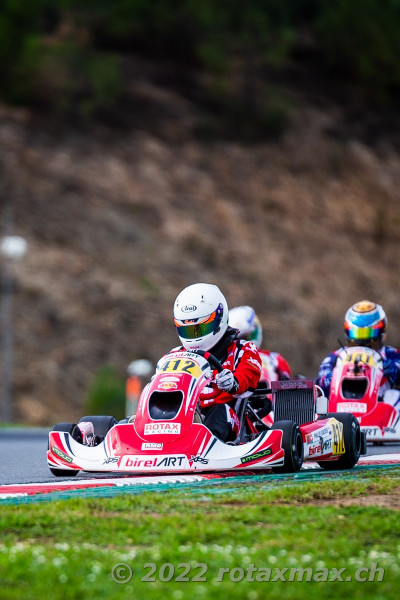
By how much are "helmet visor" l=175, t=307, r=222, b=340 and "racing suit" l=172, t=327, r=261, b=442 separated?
0.20 meters

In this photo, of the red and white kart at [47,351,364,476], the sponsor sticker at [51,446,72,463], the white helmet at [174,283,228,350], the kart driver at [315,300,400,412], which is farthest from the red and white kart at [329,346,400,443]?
the sponsor sticker at [51,446,72,463]

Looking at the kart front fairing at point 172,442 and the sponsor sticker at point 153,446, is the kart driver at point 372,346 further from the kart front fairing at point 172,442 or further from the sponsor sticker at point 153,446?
the sponsor sticker at point 153,446

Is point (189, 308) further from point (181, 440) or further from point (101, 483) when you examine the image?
point (101, 483)

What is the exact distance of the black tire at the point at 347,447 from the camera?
10.4m

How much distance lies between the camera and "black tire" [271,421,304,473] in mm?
9484

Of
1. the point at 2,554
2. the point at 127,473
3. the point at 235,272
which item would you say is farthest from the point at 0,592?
the point at 235,272

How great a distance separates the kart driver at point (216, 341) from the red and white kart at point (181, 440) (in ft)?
0.43

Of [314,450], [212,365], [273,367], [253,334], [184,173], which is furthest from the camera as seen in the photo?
[184,173]

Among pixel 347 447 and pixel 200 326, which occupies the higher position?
pixel 200 326

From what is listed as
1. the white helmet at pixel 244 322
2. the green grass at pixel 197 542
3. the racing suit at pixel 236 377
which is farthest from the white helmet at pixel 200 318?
the white helmet at pixel 244 322

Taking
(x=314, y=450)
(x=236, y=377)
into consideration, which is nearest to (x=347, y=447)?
(x=314, y=450)

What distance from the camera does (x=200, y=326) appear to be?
1016cm

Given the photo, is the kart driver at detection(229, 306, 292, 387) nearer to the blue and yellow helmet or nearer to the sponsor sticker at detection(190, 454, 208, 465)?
the blue and yellow helmet

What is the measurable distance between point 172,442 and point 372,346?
6.93m
